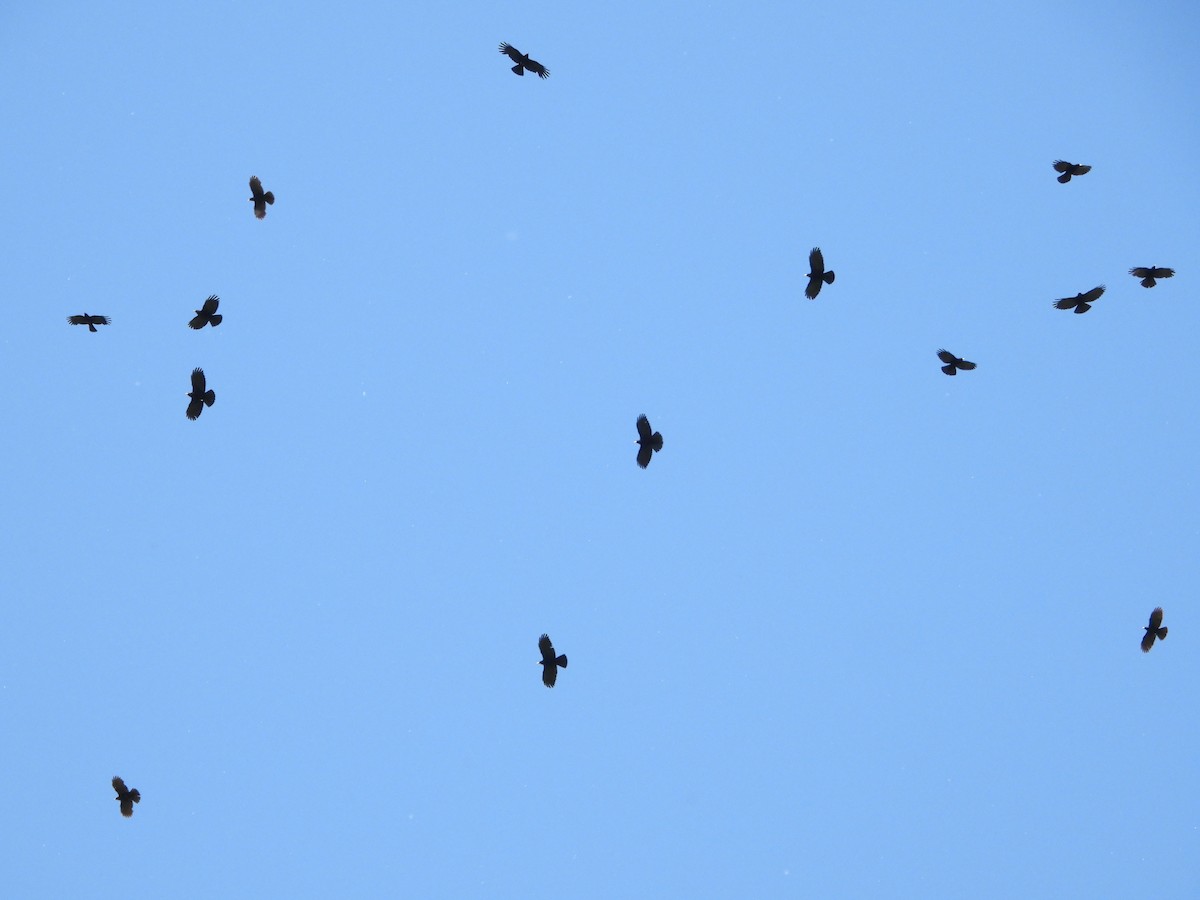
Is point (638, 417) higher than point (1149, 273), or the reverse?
point (1149, 273)

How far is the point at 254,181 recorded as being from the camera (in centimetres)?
A: 1588

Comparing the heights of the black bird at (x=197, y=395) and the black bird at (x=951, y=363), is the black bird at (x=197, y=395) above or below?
below

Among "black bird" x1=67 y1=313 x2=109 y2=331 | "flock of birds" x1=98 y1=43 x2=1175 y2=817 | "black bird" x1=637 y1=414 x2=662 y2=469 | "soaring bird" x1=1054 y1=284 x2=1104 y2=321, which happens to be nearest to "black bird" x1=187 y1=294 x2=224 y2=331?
"flock of birds" x1=98 y1=43 x2=1175 y2=817

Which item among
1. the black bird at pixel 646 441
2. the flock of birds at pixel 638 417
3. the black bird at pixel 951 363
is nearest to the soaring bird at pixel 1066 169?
the flock of birds at pixel 638 417

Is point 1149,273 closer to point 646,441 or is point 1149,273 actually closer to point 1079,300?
point 1079,300

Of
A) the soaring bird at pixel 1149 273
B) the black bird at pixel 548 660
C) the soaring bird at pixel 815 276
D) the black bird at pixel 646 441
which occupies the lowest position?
the black bird at pixel 548 660

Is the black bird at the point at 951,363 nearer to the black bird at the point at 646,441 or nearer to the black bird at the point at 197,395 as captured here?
the black bird at the point at 646,441

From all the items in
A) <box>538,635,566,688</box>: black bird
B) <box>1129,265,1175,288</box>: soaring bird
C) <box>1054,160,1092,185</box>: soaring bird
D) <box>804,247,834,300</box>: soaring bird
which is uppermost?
<box>1054,160,1092,185</box>: soaring bird

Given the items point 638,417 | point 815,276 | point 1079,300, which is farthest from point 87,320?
point 1079,300

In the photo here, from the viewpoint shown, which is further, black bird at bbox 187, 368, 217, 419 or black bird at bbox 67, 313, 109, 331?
black bird at bbox 67, 313, 109, 331

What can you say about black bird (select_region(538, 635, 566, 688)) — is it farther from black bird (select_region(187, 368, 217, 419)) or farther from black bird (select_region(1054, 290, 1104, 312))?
black bird (select_region(1054, 290, 1104, 312))

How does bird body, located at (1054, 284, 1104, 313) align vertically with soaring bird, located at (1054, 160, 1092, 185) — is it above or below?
below

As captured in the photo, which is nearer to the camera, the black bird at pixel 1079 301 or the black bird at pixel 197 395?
the black bird at pixel 197 395

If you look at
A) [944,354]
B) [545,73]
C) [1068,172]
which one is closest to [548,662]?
[944,354]
